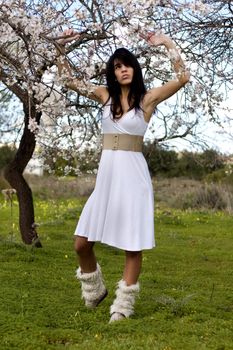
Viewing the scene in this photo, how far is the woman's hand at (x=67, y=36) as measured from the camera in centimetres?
484

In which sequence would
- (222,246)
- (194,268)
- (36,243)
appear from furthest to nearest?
(222,246) < (36,243) < (194,268)

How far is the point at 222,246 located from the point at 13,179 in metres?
3.69

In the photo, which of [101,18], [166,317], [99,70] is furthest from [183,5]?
[166,317]

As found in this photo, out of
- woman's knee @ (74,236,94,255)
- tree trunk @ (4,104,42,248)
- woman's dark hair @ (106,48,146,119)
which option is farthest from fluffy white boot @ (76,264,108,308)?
tree trunk @ (4,104,42,248)

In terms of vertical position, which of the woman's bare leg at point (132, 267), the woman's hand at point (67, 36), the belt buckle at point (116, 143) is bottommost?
the woman's bare leg at point (132, 267)

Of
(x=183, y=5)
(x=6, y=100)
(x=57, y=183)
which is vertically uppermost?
(x=183, y=5)

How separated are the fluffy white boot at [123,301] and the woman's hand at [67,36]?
174 cm

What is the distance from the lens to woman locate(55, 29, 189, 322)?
491 centimetres

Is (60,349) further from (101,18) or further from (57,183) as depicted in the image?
(57,183)

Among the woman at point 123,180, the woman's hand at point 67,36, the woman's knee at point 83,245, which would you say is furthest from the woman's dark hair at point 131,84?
the woman's knee at point 83,245

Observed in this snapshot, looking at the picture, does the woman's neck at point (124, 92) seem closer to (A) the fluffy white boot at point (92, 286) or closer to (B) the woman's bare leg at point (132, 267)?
(B) the woman's bare leg at point (132, 267)

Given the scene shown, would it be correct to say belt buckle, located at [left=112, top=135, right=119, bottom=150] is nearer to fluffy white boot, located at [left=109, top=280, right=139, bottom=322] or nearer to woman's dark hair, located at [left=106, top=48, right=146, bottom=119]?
woman's dark hair, located at [left=106, top=48, right=146, bottom=119]

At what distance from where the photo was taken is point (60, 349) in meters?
4.34

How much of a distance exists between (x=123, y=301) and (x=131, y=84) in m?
1.56
